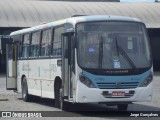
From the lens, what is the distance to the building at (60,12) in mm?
48625

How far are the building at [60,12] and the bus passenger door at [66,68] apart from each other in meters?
31.3

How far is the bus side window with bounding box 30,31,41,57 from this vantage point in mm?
19748

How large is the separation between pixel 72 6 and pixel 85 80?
3898cm

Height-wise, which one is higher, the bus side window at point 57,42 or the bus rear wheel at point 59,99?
the bus side window at point 57,42

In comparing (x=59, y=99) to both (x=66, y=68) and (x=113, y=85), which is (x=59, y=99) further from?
(x=113, y=85)

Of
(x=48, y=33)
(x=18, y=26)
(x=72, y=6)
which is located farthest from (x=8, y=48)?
(x=72, y=6)

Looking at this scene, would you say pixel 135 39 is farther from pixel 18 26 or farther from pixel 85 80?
pixel 18 26

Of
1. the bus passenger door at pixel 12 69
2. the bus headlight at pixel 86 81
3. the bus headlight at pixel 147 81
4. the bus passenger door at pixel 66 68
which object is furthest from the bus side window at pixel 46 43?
the bus passenger door at pixel 12 69

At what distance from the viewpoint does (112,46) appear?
15.4 metres

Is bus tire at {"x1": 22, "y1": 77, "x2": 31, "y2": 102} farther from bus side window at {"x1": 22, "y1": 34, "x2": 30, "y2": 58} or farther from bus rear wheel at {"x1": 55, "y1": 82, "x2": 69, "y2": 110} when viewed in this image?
bus rear wheel at {"x1": 55, "y1": 82, "x2": 69, "y2": 110}

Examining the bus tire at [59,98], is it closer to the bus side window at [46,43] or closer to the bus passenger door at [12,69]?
the bus side window at [46,43]

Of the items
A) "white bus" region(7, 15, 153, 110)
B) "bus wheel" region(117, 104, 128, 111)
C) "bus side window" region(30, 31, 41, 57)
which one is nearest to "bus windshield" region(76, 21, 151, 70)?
"white bus" region(7, 15, 153, 110)

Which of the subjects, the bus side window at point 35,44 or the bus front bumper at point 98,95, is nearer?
the bus front bumper at point 98,95

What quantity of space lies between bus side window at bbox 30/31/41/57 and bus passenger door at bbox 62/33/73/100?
3344mm
